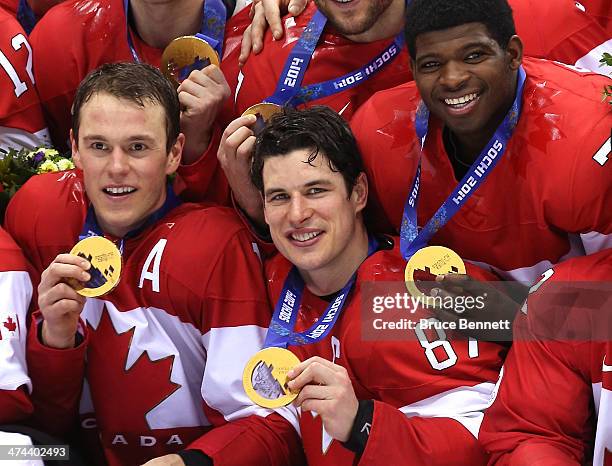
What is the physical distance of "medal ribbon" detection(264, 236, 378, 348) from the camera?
2938 millimetres

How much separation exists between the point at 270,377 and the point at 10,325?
0.78 metres

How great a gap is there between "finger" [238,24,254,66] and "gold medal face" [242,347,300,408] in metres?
1.27

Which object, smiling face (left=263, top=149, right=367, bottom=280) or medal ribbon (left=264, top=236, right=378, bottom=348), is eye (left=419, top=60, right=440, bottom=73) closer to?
smiling face (left=263, top=149, right=367, bottom=280)

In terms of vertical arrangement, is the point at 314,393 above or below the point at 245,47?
below

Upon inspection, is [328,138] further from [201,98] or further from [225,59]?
[225,59]

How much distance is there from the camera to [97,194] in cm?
311

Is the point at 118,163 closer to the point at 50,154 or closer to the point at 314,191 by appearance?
the point at 314,191

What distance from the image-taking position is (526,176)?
284cm

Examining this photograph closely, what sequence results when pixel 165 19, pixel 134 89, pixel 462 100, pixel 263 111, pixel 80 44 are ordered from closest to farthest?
pixel 462 100 < pixel 134 89 < pixel 263 111 < pixel 165 19 < pixel 80 44

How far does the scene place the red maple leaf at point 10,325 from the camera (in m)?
2.95

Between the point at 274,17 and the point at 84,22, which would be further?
the point at 84,22

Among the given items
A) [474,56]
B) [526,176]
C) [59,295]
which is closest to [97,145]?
[59,295]

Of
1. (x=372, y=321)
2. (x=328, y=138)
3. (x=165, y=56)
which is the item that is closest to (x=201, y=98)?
(x=165, y=56)

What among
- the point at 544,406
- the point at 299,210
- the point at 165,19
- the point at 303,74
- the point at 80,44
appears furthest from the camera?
the point at 80,44
